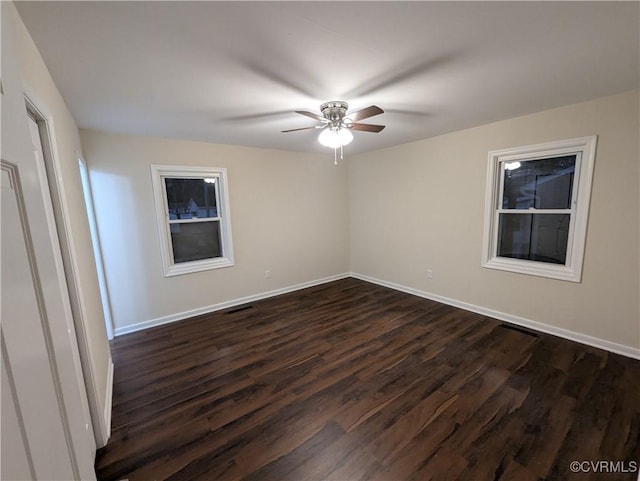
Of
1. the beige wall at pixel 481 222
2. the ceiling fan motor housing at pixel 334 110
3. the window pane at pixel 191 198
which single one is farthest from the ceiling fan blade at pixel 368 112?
the window pane at pixel 191 198

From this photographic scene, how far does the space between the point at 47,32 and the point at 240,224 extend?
2761 mm

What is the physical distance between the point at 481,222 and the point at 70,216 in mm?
3940

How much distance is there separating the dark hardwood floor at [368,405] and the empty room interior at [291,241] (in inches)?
0.7

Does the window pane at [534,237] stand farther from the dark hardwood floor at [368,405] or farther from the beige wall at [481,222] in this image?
the dark hardwood floor at [368,405]

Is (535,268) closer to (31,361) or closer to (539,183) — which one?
(539,183)

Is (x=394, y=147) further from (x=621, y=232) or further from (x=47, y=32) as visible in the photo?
(x=47, y=32)

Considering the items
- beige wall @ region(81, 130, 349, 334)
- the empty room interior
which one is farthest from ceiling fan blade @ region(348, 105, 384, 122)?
beige wall @ region(81, 130, 349, 334)

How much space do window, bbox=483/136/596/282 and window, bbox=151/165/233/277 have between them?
3503 mm

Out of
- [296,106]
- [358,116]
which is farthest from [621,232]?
[296,106]

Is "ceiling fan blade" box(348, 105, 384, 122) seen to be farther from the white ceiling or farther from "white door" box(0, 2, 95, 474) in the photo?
"white door" box(0, 2, 95, 474)

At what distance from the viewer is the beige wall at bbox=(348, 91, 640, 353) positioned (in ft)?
7.86

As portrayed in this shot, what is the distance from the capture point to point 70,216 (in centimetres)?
165

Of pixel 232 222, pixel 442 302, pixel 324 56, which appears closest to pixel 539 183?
pixel 442 302

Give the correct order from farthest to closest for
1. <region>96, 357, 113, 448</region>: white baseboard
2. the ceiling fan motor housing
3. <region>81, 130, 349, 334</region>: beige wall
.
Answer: <region>81, 130, 349, 334</region>: beige wall → the ceiling fan motor housing → <region>96, 357, 113, 448</region>: white baseboard
